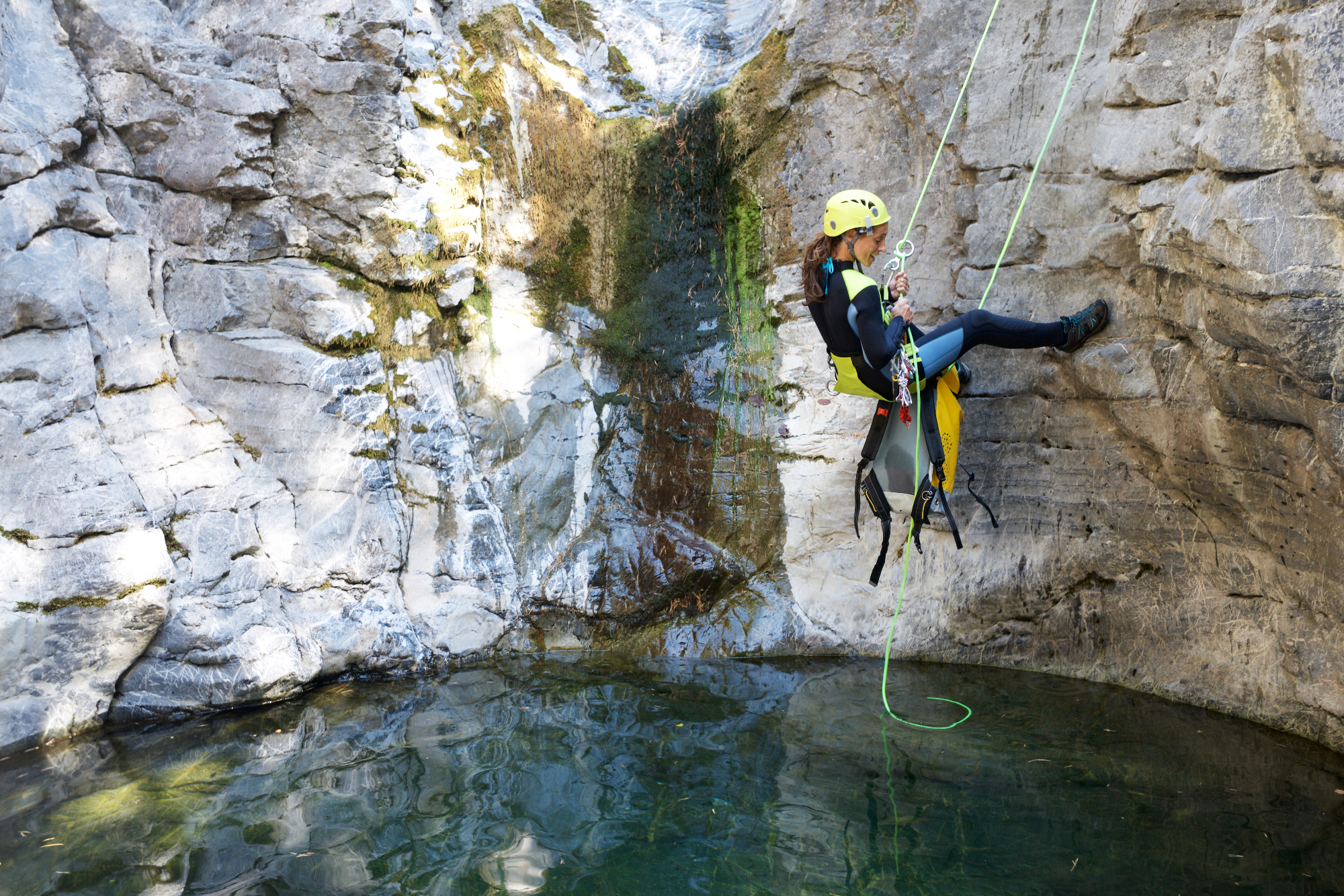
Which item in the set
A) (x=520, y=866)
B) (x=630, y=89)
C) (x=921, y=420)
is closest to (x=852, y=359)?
(x=921, y=420)

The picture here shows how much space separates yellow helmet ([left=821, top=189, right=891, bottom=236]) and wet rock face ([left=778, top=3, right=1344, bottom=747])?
3.52 ft

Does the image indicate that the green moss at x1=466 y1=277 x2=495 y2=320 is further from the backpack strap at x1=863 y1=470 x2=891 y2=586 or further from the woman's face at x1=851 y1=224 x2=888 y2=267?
the backpack strap at x1=863 y1=470 x2=891 y2=586

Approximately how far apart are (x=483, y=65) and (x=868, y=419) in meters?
3.72

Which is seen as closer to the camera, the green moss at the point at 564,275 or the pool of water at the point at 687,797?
Answer: the pool of water at the point at 687,797

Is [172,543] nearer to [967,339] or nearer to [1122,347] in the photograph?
[967,339]

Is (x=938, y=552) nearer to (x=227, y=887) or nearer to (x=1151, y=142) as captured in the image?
(x=1151, y=142)

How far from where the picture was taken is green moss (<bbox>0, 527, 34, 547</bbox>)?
4.38 meters

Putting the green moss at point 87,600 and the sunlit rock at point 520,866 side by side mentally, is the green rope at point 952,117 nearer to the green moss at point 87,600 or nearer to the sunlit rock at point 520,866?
the sunlit rock at point 520,866

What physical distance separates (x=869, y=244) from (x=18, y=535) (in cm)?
472

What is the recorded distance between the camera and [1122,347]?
4.49 meters

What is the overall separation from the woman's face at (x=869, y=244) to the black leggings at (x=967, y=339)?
52cm

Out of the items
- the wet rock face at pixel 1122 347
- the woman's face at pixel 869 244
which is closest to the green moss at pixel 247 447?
the wet rock face at pixel 1122 347

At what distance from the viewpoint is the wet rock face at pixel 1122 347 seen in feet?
11.6

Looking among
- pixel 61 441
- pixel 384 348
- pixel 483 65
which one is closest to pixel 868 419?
pixel 384 348
